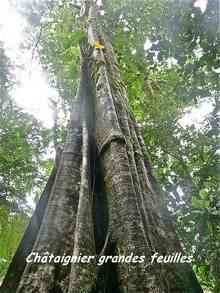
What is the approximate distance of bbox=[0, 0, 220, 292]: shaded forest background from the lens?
16.6ft

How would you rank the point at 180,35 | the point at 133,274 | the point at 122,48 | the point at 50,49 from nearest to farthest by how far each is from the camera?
the point at 133,274, the point at 180,35, the point at 122,48, the point at 50,49

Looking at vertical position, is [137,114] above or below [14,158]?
above

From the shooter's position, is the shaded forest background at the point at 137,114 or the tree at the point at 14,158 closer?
the shaded forest background at the point at 137,114

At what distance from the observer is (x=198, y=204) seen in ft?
13.9

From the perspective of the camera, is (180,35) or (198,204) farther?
(180,35)

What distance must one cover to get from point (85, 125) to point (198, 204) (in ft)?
6.11

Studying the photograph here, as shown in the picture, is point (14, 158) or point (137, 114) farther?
point (137, 114)

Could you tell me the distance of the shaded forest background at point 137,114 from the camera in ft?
16.6

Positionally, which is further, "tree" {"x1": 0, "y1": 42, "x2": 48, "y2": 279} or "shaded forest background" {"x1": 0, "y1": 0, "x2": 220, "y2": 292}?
"tree" {"x1": 0, "y1": 42, "x2": 48, "y2": 279}

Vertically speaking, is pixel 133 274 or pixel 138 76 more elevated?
pixel 138 76

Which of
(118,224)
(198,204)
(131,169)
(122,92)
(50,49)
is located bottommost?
(118,224)

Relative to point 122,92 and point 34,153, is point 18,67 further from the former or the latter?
point 122,92

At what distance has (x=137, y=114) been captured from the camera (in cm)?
818

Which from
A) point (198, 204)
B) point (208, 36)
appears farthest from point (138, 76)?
point (198, 204)
